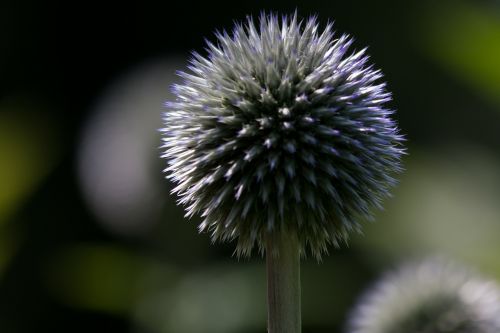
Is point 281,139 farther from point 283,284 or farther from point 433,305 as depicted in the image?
point 433,305

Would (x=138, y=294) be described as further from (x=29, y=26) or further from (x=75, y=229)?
(x=29, y=26)

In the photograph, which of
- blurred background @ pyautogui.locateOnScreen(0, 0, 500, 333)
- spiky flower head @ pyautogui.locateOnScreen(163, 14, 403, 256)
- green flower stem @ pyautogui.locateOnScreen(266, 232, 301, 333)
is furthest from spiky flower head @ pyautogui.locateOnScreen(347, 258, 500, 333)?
blurred background @ pyautogui.locateOnScreen(0, 0, 500, 333)

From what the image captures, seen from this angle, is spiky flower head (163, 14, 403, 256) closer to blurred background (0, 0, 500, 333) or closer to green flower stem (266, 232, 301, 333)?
green flower stem (266, 232, 301, 333)

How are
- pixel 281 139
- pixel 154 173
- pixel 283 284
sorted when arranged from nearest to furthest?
pixel 283 284 < pixel 281 139 < pixel 154 173

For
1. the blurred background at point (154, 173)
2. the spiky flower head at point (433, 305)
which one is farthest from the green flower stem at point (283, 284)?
the blurred background at point (154, 173)

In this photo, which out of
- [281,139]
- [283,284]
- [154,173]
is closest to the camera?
[283,284]

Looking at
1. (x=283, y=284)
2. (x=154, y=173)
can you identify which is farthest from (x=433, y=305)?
(x=154, y=173)
